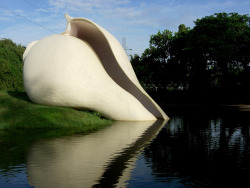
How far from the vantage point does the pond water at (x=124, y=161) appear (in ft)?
21.5

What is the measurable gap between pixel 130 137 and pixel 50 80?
24.4 feet

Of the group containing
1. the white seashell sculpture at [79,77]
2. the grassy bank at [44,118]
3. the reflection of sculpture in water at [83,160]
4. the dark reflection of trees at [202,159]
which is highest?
the white seashell sculpture at [79,77]

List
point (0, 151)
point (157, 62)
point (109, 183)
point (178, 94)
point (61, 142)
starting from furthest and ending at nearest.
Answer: point (157, 62) → point (178, 94) → point (61, 142) → point (0, 151) → point (109, 183)

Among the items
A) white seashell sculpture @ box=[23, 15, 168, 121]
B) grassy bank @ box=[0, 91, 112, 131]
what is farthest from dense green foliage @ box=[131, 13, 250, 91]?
grassy bank @ box=[0, 91, 112, 131]

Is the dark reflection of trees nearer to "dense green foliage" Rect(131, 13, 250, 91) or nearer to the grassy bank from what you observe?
the grassy bank

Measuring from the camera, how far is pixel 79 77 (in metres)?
18.6

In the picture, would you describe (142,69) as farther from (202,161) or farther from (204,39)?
(202,161)

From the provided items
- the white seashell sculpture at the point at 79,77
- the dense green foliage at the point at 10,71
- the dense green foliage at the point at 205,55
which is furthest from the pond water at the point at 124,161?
the dense green foliage at the point at 205,55

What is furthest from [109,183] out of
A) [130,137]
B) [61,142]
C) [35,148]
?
[130,137]

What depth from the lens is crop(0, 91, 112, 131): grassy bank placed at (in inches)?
644

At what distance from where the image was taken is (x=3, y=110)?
18.3 m

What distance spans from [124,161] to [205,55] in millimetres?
35441

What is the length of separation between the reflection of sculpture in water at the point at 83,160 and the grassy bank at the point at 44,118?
4.17 meters

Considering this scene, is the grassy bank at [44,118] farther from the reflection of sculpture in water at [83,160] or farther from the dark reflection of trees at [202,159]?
the dark reflection of trees at [202,159]
